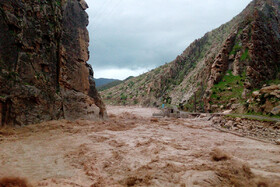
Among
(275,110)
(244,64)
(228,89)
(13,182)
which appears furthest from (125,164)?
(244,64)

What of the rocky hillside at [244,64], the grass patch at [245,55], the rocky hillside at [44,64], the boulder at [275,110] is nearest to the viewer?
the rocky hillside at [44,64]

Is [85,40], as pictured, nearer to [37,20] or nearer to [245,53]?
[37,20]

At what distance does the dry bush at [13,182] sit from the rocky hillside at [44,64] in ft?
20.0

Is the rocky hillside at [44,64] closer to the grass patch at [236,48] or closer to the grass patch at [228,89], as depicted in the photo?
the grass patch at [228,89]

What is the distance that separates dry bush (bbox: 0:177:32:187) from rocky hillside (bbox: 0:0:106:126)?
6.09 meters

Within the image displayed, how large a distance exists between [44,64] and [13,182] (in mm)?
9778

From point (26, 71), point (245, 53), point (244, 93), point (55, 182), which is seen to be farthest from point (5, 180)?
point (245, 53)

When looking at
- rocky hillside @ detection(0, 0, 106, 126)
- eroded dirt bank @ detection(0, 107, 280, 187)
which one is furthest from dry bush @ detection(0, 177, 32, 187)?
rocky hillside @ detection(0, 0, 106, 126)

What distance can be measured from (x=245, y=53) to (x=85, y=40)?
24067 millimetres

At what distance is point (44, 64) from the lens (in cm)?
1193

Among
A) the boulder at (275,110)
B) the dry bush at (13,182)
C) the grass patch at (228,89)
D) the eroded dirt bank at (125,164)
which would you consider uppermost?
the grass patch at (228,89)

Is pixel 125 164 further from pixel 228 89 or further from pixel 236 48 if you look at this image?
pixel 236 48

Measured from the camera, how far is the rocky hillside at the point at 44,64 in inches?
368

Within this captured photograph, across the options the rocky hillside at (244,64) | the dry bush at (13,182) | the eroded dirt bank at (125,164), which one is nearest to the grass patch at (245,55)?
the rocky hillside at (244,64)
